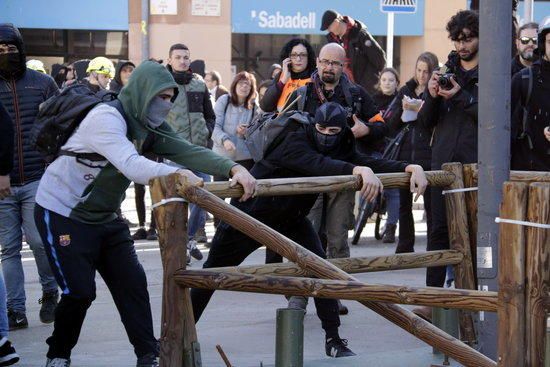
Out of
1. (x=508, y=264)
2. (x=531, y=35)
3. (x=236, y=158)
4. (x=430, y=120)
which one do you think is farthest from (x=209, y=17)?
(x=508, y=264)

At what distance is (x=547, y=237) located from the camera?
450cm

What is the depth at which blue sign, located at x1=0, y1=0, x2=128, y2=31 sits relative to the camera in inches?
936

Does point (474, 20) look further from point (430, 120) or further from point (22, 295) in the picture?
point (22, 295)

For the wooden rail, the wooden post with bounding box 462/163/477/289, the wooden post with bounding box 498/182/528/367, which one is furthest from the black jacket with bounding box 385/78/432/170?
the wooden post with bounding box 498/182/528/367

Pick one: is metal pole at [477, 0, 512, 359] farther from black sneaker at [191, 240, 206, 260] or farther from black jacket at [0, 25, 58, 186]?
black sneaker at [191, 240, 206, 260]

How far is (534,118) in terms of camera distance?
8.13m

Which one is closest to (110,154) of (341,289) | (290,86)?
(341,289)

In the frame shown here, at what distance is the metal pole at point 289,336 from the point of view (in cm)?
540

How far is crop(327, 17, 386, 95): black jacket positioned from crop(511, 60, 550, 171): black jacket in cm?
382

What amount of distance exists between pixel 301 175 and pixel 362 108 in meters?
2.11

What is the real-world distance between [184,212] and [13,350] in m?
1.95

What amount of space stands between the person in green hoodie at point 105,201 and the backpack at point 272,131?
0.72 metres

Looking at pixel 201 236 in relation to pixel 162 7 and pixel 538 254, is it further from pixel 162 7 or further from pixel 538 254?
pixel 162 7

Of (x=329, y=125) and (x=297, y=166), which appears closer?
(x=297, y=166)
